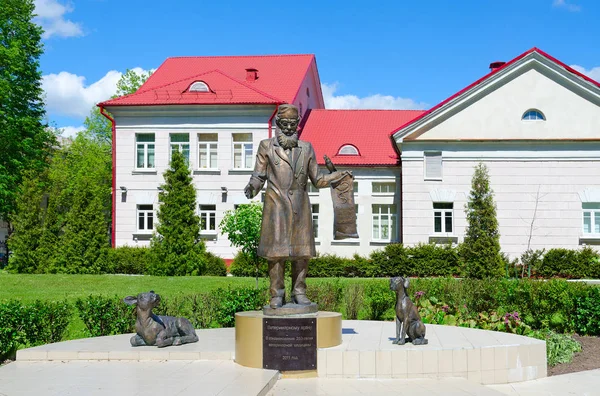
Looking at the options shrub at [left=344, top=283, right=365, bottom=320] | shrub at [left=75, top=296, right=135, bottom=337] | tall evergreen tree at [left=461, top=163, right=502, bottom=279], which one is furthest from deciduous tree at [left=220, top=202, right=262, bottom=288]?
tall evergreen tree at [left=461, top=163, right=502, bottom=279]

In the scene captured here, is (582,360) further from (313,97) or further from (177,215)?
(313,97)

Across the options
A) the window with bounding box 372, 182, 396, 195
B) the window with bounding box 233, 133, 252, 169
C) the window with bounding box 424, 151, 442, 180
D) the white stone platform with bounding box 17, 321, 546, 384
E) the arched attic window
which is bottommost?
the white stone platform with bounding box 17, 321, 546, 384

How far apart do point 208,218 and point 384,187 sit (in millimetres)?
8044

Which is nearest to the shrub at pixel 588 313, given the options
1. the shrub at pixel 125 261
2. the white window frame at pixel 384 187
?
the white window frame at pixel 384 187

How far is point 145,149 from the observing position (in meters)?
30.4

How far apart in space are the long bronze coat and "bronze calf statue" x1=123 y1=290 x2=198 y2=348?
1671 millimetres

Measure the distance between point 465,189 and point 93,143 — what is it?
105ft

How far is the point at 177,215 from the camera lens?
26.8 meters

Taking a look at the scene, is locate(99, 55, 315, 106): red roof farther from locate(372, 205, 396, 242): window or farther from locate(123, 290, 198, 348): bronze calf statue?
locate(123, 290, 198, 348): bronze calf statue

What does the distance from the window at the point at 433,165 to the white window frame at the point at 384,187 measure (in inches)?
79.3

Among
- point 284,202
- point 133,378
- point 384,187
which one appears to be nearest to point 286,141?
point 284,202

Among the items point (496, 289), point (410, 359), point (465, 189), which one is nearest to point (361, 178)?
point (465, 189)

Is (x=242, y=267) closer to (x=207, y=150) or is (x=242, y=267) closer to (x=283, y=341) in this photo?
(x=207, y=150)

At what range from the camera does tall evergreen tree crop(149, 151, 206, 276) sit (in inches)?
1032
